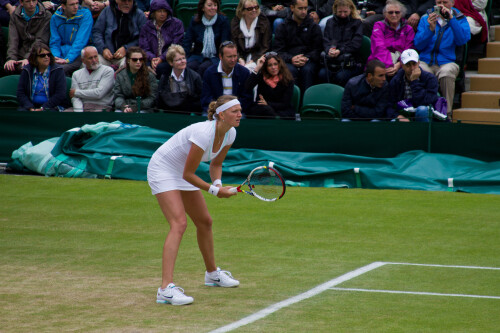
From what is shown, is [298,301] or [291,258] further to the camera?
[291,258]

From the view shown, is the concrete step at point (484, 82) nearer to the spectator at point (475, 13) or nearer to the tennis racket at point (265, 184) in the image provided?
the spectator at point (475, 13)

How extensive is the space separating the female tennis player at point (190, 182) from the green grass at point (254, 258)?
0.18 meters

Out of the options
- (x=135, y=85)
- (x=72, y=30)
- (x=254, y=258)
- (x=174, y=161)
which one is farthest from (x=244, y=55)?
(x=174, y=161)

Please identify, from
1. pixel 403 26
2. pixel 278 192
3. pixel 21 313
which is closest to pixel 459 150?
pixel 403 26

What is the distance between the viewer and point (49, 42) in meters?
17.0

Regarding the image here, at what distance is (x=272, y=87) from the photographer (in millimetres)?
14281

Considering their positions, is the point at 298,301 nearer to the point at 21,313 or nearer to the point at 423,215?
the point at 21,313

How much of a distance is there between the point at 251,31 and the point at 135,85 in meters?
2.55

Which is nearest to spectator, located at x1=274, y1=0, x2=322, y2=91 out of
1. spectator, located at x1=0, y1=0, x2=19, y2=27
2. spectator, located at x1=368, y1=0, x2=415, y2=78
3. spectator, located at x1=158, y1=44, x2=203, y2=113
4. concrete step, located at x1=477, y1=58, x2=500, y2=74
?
spectator, located at x1=368, y1=0, x2=415, y2=78

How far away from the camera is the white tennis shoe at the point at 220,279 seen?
6.93 m

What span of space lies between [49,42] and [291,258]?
10.6 meters

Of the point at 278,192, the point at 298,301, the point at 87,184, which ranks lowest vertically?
the point at 87,184

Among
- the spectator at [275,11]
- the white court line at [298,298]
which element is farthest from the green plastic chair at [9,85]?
the white court line at [298,298]

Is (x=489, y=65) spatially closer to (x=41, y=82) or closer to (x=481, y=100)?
(x=481, y=100)
